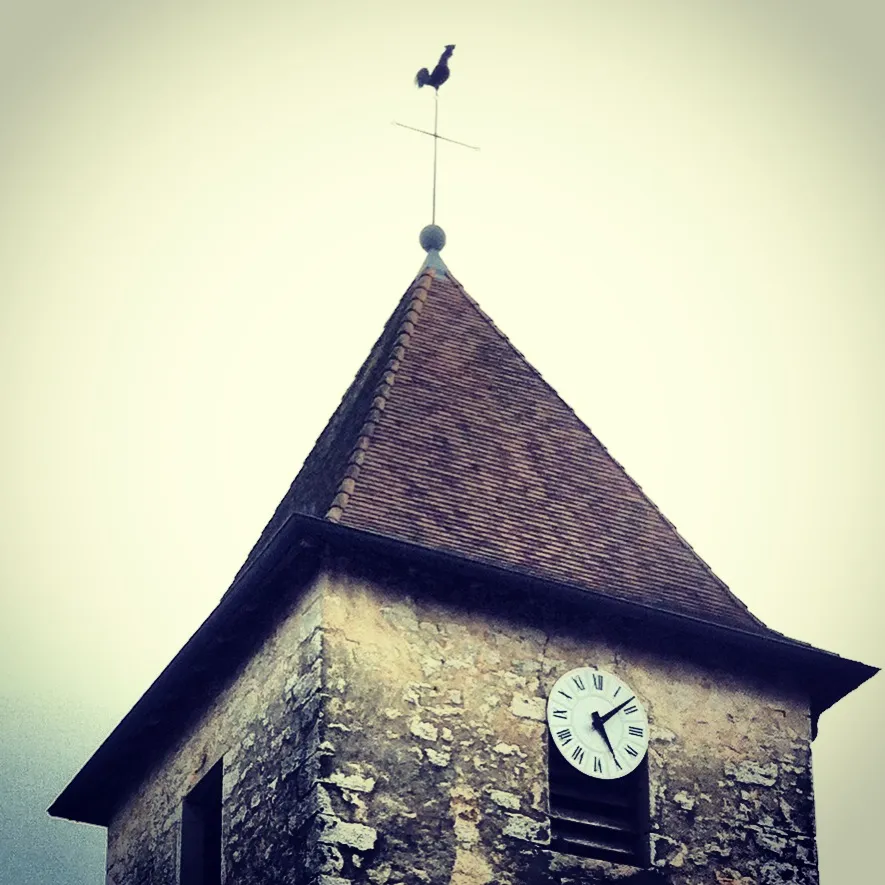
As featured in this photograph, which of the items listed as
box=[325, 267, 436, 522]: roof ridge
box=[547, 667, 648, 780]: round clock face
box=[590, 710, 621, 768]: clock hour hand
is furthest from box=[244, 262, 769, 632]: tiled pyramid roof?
box=[590, 710, 621, 768]: clock hour hand

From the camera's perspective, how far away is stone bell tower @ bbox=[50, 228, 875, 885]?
1407 cm

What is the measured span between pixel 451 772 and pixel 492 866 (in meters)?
0.67

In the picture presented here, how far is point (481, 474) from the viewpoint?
16.2 metres

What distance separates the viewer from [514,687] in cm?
1475

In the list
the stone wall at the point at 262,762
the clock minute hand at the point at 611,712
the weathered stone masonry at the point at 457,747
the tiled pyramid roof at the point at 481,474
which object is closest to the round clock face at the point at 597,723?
the clock minute hand at the point at 611,712

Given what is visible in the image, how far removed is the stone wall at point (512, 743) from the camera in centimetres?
1392

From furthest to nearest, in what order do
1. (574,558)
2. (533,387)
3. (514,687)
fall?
(533,387)
(574,558)
(514,687)

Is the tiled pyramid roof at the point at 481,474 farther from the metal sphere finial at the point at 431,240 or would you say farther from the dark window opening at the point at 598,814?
the dark window opening at the point at 598,814

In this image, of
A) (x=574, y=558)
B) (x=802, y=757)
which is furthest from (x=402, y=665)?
(x=802, y=757)

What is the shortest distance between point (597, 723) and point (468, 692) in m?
0.99

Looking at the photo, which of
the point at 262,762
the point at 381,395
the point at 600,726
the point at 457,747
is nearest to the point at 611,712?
the point at 600,726

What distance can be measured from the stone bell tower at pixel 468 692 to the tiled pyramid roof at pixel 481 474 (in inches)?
1.0

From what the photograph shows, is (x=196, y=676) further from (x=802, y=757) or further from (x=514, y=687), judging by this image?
(x=802, y=757)

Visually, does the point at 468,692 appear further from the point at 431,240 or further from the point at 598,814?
the point at 431,240
